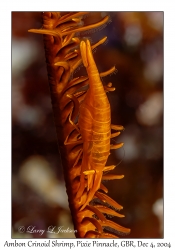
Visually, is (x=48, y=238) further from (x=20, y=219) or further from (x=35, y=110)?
(x=35, y=110)

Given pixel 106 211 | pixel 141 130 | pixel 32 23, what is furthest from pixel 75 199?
pixel 32 23
